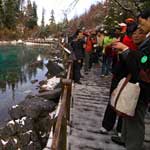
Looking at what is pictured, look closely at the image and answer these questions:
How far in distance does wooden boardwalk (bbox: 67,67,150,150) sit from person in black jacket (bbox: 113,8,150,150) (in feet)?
4.38

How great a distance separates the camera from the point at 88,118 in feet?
23.9

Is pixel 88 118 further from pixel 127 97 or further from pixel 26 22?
pixel 26 22

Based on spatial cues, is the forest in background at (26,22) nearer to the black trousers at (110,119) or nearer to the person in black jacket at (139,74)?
the black trousers at (110,119)

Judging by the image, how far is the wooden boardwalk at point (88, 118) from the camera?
5.57 m

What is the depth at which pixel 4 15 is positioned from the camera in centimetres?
7138

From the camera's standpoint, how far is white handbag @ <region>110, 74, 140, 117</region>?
3.99m

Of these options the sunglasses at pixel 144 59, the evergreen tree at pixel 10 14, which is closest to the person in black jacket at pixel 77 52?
the sunglasses at pixel 144 59

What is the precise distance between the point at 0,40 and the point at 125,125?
230 feet

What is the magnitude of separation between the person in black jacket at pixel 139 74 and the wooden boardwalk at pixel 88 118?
4.38 feet

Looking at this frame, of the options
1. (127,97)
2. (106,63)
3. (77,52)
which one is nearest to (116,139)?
(127,97)

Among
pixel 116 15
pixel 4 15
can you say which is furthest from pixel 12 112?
pixel 4 15

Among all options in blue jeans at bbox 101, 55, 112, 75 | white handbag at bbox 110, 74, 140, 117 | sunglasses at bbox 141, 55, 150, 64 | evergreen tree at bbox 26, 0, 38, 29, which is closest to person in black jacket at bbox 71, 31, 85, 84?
blue jeans at bbox 101, 55, 112, 75

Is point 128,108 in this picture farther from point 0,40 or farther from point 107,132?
point 0,40

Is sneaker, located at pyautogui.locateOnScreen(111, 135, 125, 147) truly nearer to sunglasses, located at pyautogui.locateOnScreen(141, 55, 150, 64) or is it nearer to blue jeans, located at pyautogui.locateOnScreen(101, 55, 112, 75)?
sunglasses, located at pyautogui.locateOnScreen(141, 55, 150, 64)
